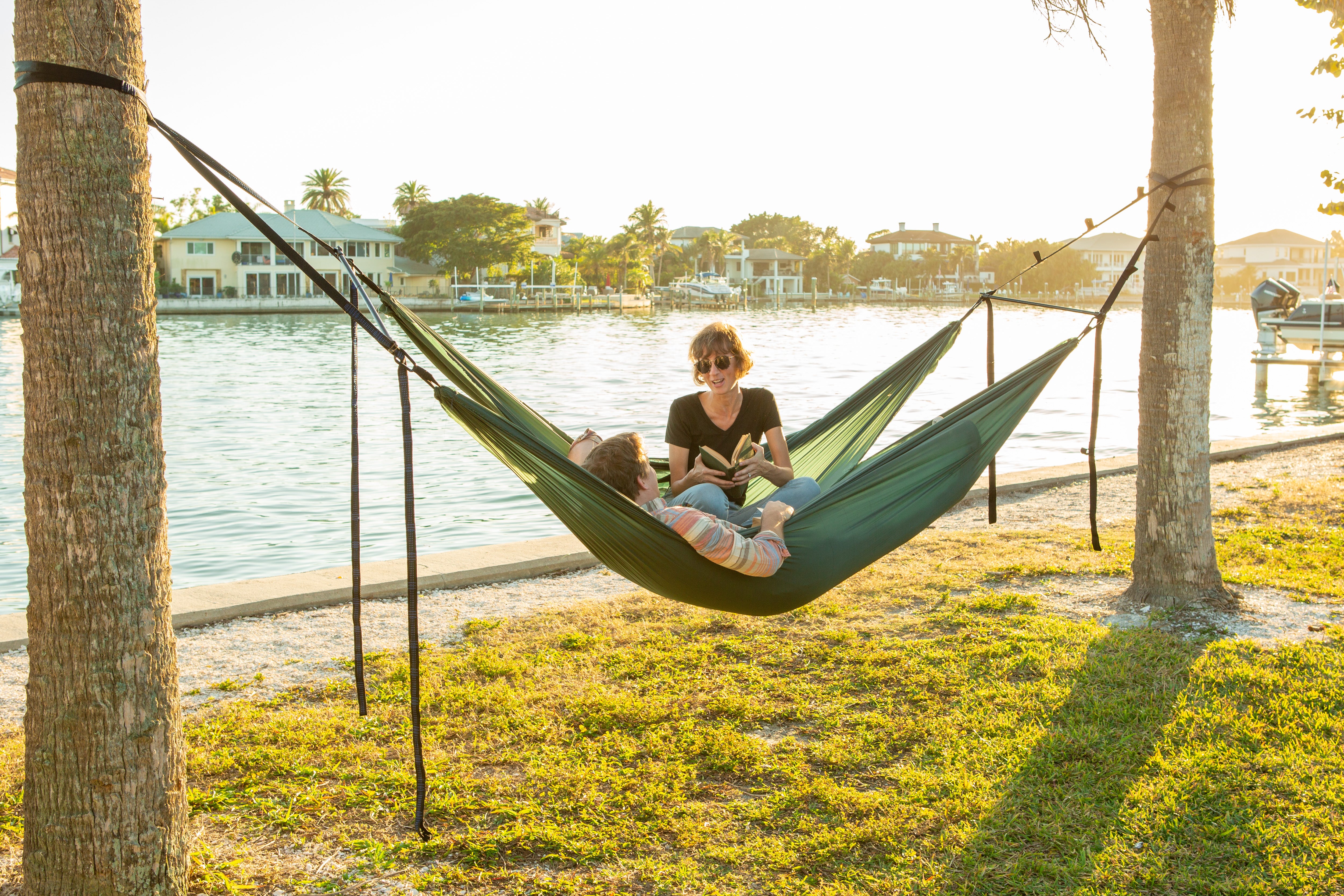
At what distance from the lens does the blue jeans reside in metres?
2.72

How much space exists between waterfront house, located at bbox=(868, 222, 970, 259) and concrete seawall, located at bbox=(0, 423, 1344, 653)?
245 ft

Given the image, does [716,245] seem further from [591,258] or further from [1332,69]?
[1332,69]

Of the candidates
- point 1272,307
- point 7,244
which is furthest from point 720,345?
point 7,244

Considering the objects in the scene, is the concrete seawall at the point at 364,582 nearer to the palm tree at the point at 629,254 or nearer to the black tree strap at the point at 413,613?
the black tree strap at the point at 413,613

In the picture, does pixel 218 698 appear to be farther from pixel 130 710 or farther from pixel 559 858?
pixel 559 858

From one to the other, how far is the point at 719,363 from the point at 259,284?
43.3 metres

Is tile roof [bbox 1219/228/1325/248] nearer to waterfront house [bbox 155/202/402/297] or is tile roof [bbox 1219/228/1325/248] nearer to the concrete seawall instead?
waterfront house [bbox 155/202/402/297]

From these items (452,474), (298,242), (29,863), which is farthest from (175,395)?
(298,242)

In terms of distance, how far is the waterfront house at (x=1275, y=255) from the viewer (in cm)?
7931

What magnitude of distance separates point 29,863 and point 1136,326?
2049 inches

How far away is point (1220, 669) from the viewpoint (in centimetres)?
274

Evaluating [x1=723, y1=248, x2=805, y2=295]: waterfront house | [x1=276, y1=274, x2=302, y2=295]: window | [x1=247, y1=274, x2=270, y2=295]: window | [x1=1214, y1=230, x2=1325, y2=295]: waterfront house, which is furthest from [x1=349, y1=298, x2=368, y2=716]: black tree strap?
[x1=1214, y1=230, x2=1325, y2=295]: waterfront house

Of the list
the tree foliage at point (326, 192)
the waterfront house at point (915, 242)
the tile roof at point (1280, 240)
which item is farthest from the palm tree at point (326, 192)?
the tile roof at point (1280, 240)

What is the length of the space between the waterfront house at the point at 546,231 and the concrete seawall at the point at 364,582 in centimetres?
5125
